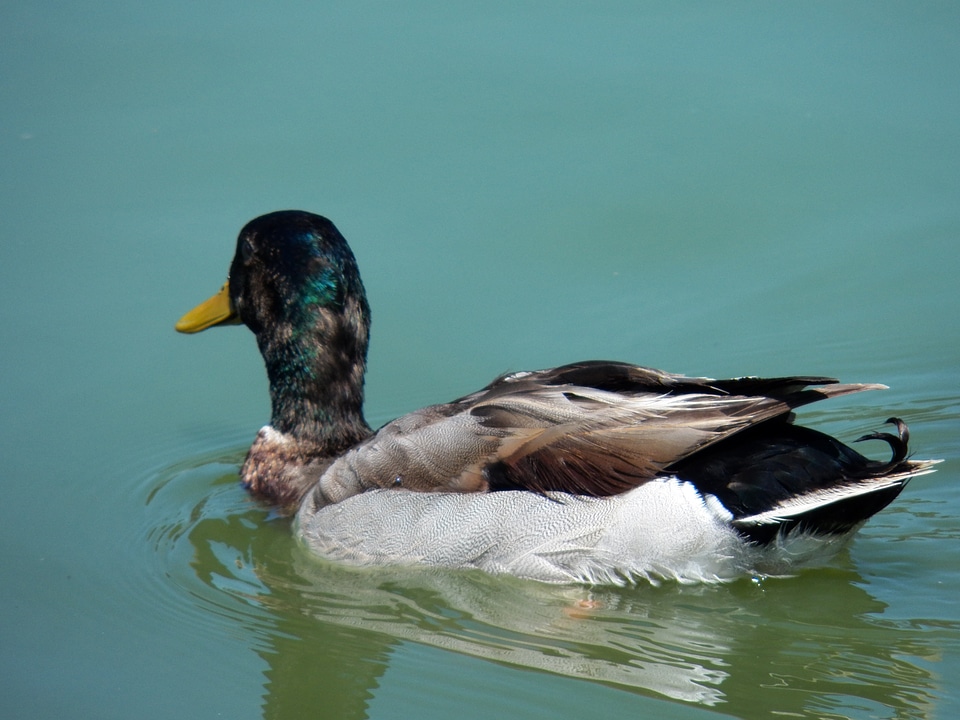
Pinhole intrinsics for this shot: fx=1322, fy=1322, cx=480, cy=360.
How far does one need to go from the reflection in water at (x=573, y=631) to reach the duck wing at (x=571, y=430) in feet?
1.40

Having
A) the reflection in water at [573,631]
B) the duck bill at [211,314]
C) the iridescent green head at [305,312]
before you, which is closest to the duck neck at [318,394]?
the iridescent green head at [305,312]

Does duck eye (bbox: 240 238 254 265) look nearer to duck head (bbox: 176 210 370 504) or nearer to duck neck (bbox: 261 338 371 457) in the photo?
→ duck head (bbox: 176 210 370 504)

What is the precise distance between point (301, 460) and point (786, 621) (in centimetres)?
259

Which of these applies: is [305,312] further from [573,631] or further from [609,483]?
[573,631]

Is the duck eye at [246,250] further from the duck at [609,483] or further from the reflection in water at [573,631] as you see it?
the reflection in water at [573,631]

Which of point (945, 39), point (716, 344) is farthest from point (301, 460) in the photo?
point (945, 39)

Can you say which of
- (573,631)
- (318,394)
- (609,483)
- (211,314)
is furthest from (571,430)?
(211,314)

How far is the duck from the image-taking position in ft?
17.2

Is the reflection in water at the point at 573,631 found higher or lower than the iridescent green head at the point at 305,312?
lower

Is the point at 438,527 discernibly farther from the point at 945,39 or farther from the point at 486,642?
the point at 945,39

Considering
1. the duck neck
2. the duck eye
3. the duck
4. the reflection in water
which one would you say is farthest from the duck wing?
the duck eye

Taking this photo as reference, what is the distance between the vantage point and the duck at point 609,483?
5230 mm

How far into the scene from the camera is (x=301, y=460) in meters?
6.61

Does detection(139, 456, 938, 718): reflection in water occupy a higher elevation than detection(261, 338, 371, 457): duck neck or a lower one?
lower
